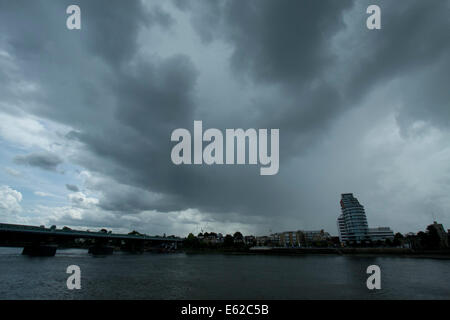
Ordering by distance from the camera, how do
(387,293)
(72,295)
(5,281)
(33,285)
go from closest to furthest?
(72,295)
(387,293)
(33,285)
(5,281)

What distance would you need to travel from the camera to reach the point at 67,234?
140 m

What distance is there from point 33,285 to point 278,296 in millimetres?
43160
